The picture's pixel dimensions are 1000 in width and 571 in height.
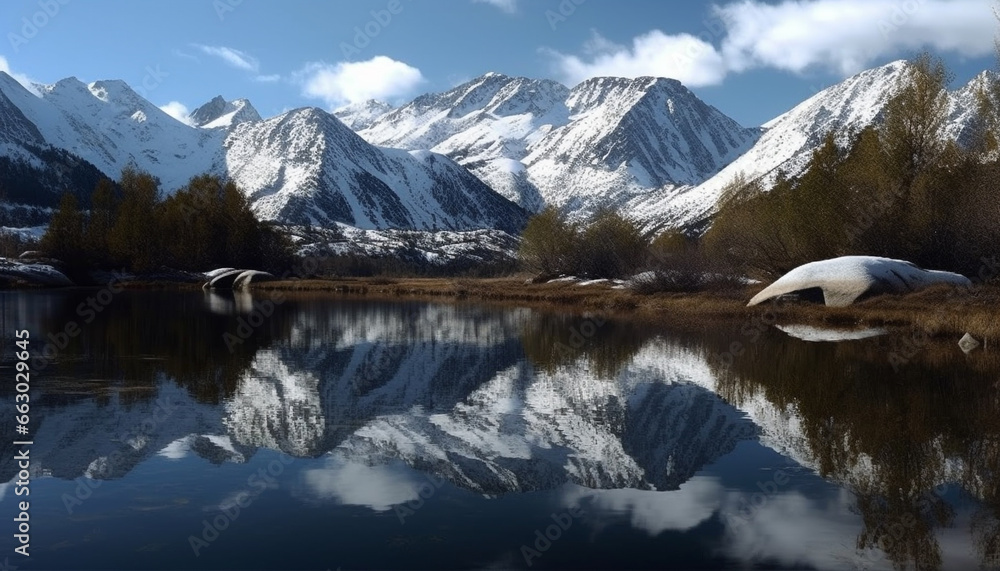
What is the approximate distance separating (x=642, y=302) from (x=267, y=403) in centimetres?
3766

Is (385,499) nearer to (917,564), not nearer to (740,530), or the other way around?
(740,530)

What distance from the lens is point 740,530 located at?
9.27m

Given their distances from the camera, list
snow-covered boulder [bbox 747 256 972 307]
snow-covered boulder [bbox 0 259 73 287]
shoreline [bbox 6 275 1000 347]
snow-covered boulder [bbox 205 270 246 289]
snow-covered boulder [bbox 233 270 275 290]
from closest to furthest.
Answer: shoreline [bbox 6 275 1000 347] → snow-covered boulder [bbox 747 256 972 307] → snow-covered boulder [bbox 0 259 73 287] → snow-covered boulder [bbox 233 270 275 290] → snow-covered boulder [bbox 205 270 246 289]

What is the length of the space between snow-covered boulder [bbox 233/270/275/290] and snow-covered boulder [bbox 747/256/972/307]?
6026 cm

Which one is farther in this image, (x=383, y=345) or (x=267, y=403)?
(x=383, y=345)

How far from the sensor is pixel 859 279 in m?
39.8

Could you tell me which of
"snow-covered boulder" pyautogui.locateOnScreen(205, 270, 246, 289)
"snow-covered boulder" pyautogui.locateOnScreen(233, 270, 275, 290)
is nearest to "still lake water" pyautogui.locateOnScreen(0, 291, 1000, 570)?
"snow-covered boulder" pyautogui.locateOnScreen(233, 270, 275, 290)

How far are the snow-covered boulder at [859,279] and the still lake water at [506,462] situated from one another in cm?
1588

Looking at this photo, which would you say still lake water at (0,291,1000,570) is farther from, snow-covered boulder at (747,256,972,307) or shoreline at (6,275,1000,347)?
snow-covered boulder at (747,256,972,307)

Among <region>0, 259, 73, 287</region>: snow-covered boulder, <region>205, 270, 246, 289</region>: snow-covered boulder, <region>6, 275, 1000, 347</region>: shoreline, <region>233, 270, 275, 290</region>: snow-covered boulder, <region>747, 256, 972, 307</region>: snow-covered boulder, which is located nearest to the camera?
<region>6, 275, 1000, 347</region>: shoreline

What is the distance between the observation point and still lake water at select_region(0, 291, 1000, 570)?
8594 millimetres

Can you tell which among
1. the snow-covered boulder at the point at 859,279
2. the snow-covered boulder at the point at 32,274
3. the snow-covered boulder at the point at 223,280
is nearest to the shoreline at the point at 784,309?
the snow-covered boulder at the point at 859,279

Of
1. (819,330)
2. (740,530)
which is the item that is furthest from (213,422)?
(819,330)

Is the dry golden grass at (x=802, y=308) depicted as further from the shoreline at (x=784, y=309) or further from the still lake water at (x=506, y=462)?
the still lake water at (x=506, y=462)
